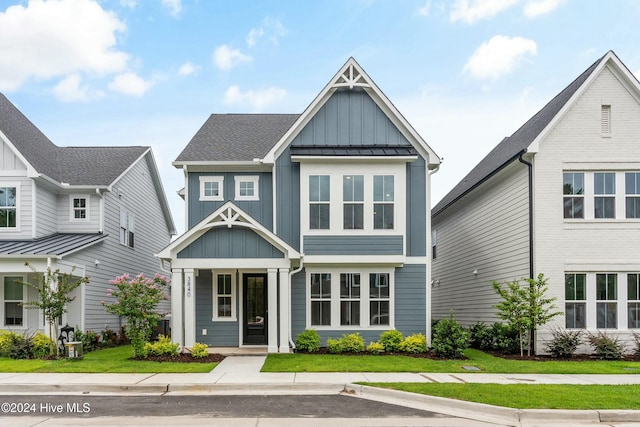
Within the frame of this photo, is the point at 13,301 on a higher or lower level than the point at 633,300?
lower

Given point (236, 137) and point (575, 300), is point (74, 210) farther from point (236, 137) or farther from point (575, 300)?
point (575, 300)

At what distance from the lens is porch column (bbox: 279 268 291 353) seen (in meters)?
16.6

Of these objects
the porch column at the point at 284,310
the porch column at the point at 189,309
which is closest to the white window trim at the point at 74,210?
the porch column at the point at 189,309

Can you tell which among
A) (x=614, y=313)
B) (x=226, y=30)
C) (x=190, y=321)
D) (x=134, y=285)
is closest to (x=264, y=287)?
(x=190, y=321)

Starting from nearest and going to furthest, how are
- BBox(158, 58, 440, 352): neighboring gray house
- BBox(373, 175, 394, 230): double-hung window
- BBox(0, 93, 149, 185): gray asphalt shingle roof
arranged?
BBox(158, 58, 440, 352): neighboring gray house, BBox(373, 175, 394, 230): double-hung window, BBox(0, 93, 149, 185): gray asphalt shingle roof

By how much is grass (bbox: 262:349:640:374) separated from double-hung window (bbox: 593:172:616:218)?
14.7 feet

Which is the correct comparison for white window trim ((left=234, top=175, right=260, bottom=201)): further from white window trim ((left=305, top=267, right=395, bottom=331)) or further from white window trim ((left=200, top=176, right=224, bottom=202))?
white window trim ((left=305, top=267, right=395, bottom=331))

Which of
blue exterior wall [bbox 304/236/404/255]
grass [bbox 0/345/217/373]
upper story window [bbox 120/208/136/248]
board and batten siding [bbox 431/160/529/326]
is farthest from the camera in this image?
upper story window [bbox 120/208/136/248]

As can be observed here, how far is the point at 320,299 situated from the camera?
18.0 metres

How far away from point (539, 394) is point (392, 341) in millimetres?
6985

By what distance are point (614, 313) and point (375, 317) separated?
7.18m

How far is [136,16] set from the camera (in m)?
18.2

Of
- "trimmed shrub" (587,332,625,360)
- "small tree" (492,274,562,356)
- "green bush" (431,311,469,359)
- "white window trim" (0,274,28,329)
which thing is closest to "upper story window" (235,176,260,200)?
"green bush" (431,311,469,359)

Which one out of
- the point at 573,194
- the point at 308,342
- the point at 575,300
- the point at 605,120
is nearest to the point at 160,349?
the point at 308,342
